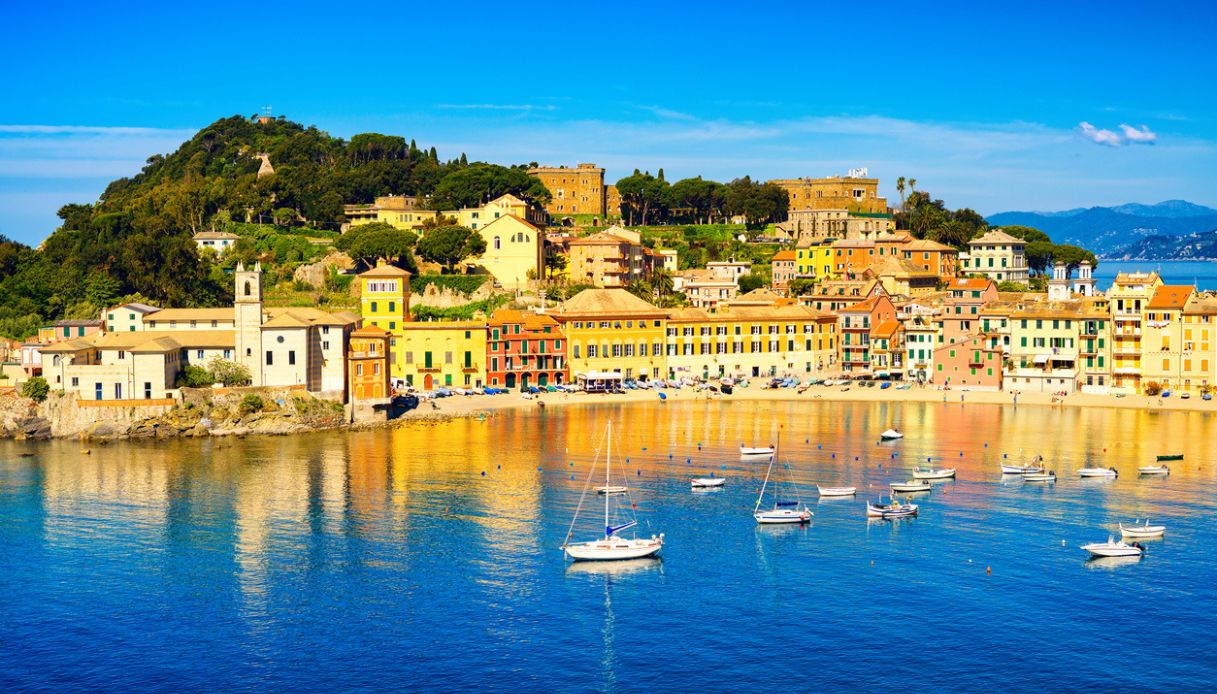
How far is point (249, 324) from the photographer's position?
7694 centimetres

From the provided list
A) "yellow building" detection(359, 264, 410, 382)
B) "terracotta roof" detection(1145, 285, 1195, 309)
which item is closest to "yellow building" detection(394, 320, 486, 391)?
"yellow building" detection(359, 264, 410, 382)

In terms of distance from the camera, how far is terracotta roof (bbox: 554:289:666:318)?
9444 centimetres

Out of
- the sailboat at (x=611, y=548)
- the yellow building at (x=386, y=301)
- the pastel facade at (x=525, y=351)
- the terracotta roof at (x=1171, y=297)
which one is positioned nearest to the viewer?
the sailboat at (x=611, y=548)

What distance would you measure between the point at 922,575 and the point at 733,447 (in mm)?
24606

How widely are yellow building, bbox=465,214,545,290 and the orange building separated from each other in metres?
31.7

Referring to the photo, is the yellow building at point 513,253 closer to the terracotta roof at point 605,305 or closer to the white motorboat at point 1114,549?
the terracotta roof at point 605,305

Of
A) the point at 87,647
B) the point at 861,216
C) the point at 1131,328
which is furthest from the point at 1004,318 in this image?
the point at 87,647

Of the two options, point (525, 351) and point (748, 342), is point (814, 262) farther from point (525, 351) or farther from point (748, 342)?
point (525, 351)

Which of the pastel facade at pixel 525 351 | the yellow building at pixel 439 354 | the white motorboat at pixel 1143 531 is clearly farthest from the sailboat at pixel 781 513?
the pastel facade at pixel 525 351

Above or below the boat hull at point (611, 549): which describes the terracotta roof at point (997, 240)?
above

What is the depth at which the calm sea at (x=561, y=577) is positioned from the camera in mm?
36781

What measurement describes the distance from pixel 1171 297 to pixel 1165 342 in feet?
11.3

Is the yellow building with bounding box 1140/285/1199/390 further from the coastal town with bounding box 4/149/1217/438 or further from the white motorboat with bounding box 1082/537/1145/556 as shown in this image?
the white motorboat with bounding box 1082/537/1145/556

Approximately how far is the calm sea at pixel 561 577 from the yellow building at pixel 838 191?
83460mm
